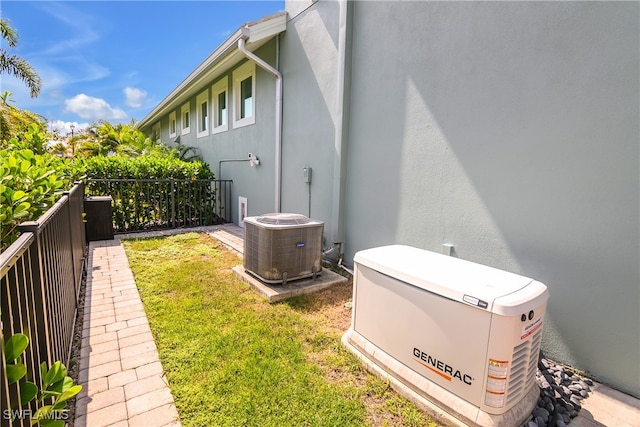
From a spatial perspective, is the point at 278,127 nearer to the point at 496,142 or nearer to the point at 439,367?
the point at 496,142

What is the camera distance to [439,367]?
6.68 ft

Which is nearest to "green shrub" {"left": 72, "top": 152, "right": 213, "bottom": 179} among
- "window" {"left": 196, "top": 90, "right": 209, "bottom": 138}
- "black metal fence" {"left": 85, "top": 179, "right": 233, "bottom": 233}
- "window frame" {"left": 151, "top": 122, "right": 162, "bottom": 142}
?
"black metal fence" {"left": 85, "top": 179, "right": 233, "bottom": 233}

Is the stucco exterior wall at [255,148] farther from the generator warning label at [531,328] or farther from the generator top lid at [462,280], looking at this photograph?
the generator warning label at [531,328]

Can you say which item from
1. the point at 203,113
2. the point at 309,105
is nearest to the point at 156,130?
the point at 203,113

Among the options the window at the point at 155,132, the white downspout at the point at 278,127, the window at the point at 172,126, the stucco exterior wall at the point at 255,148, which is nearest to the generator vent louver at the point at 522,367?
the white downspout at the point at 278,127

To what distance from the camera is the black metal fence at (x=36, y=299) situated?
3.85ft

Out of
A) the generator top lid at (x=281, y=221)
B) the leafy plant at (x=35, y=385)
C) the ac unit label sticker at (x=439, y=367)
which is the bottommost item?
the ac unit label sticker at (x=439, y=367)

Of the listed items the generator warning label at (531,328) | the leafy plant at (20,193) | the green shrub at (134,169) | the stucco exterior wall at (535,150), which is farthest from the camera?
the green shrub at (134,169)

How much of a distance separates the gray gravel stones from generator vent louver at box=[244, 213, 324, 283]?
2.68 m

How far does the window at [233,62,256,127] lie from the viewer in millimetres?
7442

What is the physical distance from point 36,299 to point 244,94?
726cm

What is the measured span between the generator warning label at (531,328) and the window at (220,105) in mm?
8715

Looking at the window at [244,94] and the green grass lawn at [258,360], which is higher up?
the window at [244,94]

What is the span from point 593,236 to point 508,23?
6.71ft
